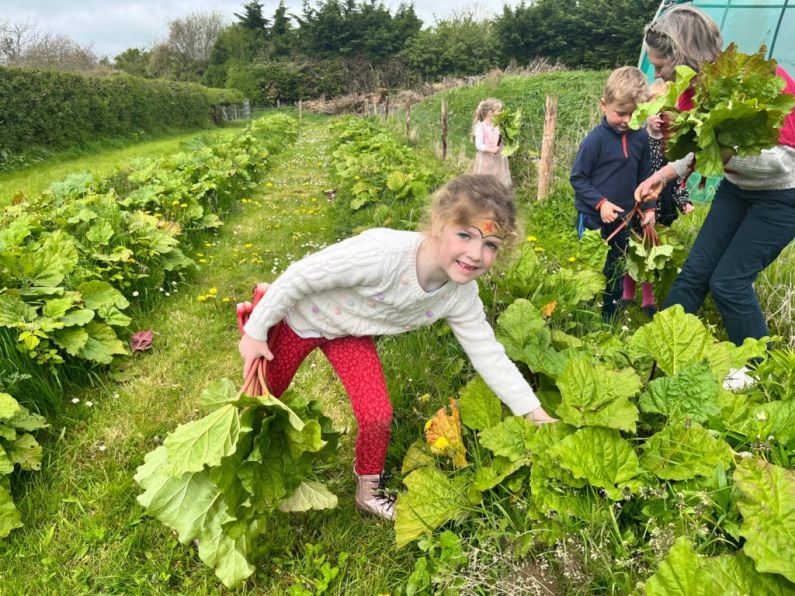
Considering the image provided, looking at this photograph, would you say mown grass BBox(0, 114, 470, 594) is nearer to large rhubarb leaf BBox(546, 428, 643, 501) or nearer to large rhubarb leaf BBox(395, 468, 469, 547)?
large rhubarb leaf BBox(395, 468, 469, 547)

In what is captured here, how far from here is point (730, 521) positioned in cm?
153

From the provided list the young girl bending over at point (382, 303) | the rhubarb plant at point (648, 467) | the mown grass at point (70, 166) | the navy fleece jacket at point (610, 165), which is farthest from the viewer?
the mown grass at point (70, 166)

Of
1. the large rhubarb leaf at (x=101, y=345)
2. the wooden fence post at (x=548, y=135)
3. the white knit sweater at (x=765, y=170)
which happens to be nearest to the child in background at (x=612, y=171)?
the white knit sweater at (x=765, y=170)

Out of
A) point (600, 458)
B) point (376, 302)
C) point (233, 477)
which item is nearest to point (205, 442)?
point (233, 477)

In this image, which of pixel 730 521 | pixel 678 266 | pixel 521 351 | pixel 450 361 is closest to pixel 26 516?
pixel 450 361

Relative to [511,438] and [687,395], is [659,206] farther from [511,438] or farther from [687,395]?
[511,438]

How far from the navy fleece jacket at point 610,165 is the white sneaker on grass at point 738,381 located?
5.05ft

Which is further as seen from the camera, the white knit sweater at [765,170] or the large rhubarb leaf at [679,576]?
the white knit sweater at [765,170]

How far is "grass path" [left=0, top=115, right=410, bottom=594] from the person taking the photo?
203 cm

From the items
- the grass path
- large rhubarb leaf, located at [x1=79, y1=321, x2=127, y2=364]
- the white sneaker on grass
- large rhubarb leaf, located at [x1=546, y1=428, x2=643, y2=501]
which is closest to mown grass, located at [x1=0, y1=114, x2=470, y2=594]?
the grass path

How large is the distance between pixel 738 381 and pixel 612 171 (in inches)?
72.6

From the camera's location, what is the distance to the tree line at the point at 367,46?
125ft

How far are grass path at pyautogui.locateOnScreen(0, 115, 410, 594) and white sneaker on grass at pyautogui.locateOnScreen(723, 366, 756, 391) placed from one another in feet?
5.07

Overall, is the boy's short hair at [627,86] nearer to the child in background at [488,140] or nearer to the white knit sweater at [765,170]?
the white knit sweater at [765,170]
